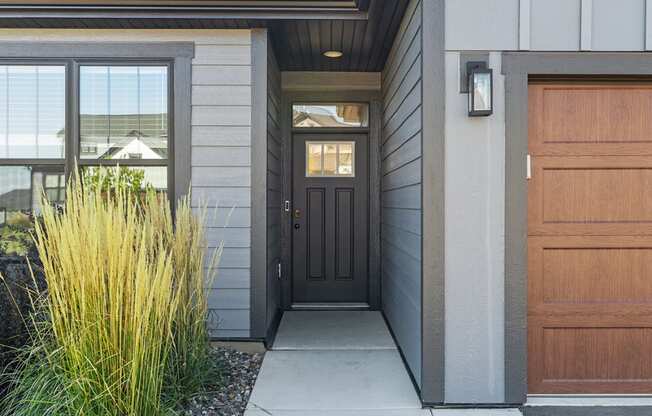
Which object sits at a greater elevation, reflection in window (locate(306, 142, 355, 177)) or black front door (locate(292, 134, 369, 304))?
reflection in window (locate(306, 142, 355, 177))

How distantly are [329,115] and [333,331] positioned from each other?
2.17 meters

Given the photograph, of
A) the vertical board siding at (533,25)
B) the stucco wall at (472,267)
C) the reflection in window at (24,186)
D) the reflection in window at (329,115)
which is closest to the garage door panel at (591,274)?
the stucco wall at (472,267)

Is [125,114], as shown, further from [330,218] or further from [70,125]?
[330,218]

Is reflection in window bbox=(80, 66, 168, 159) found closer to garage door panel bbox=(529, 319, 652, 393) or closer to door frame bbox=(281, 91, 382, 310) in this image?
door frame bbox=(281, 91, 382, 310)

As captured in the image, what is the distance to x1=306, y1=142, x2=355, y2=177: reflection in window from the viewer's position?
5109 mm

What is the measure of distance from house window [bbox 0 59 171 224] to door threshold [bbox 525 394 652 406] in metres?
2.84

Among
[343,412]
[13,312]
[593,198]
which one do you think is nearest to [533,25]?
[593,198]

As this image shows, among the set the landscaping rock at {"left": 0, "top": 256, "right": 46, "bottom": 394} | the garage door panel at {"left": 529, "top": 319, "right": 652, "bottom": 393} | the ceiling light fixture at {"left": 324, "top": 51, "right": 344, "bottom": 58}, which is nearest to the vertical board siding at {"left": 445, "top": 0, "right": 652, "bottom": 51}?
the garage door panel at {"left": 529, "top": 319, "right": 652, "bottom": 393}

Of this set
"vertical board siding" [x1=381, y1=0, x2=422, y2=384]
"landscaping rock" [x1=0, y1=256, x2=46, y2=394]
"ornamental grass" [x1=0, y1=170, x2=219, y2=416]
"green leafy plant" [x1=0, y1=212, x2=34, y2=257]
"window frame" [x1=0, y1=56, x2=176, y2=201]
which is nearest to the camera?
"ornamental grass" [x1=0, y1=170, x2=219, y2=416]

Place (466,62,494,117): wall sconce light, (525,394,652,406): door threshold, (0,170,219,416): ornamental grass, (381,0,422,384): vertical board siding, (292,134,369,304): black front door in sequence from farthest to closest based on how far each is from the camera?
(292,134,369,304): black front door, (381,0,422,384): vertical board siding, (525,394,652,406): door threshold, (466,62,494,117): wall sconce light, (0,170,219,416): ornamental grass

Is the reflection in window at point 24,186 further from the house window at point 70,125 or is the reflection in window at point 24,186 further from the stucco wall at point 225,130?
the stucco wall at point 225,130

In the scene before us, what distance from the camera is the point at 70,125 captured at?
3.63m

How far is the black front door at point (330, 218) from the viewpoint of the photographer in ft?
16.7

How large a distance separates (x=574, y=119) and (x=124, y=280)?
8.24ft
